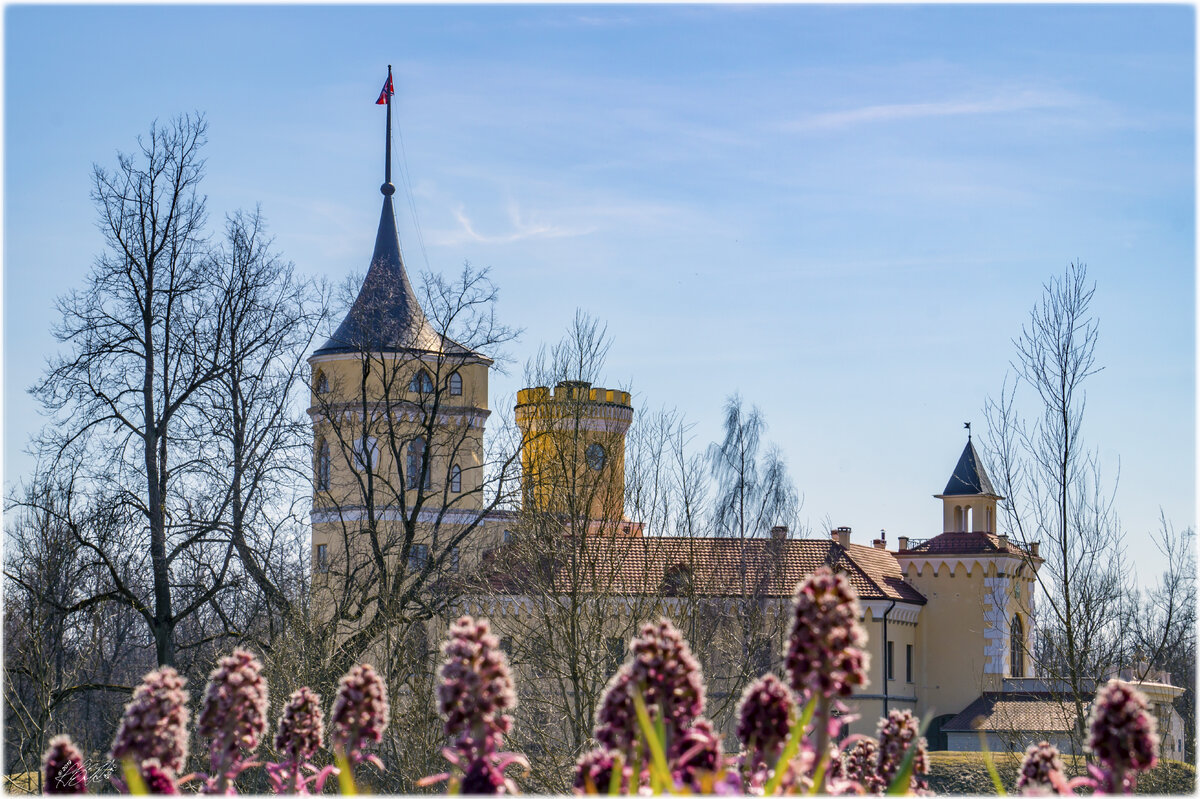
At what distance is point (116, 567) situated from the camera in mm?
29047

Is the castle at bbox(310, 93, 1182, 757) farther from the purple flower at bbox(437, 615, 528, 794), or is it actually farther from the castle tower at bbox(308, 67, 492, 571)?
the purple flower at bbox(437, 615, 528, 794)

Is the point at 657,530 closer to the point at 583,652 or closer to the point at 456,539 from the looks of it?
the point at 583,652

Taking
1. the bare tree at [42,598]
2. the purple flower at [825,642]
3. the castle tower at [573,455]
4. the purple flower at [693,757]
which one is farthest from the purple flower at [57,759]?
the bare tree at [42,598]

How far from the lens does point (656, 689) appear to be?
4.77 m

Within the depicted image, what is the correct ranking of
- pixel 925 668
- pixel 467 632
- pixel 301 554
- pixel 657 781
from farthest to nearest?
1. pixel 925 668
2. pixel 301 554
3. pixel 467 632
4. pixel 657 781

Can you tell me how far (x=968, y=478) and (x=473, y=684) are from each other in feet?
186

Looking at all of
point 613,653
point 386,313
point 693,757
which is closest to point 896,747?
point 693,757

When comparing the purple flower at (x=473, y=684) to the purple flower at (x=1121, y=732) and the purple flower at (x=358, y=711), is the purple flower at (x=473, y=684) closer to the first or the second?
the purple flower at (x=358, y=711)

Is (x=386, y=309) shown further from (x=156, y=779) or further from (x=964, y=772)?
(x=156, y=779)

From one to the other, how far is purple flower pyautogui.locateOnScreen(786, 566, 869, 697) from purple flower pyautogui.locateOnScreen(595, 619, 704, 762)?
18.5 inches

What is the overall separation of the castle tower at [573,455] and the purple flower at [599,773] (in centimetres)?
2023

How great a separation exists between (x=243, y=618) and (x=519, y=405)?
7.78 m

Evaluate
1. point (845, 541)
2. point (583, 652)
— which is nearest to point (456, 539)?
point (583, 652)

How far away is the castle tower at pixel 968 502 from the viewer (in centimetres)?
5884
